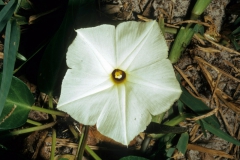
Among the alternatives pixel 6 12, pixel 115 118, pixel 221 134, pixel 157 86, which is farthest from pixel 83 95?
pixel 221 134

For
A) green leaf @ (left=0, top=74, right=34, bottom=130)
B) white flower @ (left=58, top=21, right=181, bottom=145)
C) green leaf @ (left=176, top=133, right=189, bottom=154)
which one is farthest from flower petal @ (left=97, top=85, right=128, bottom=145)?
green leaf @ (left=176, top=133, right=189, bottom=154)

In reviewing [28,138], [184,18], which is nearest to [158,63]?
[184,18]

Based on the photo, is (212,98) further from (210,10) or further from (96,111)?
(96,111)

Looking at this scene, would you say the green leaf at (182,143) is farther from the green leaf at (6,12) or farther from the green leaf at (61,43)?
the green leaf at (6,12)

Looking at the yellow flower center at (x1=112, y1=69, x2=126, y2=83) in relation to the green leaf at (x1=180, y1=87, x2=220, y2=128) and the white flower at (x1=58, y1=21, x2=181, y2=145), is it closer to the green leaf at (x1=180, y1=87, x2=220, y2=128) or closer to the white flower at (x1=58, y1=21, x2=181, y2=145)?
the white flower at (x1=58, y1=21, x2=181, y2=145)

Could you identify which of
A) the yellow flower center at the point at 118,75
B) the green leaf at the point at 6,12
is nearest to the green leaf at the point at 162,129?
the yellow flower center at the point at 118,75

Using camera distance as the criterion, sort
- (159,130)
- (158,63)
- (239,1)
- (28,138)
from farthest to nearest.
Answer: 1. (28,138)
2. (239,1)
3. (159,130)
4. (158,63)

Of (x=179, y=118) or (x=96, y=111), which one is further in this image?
(x=179, y=118)

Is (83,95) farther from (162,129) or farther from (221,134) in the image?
(221,134)
